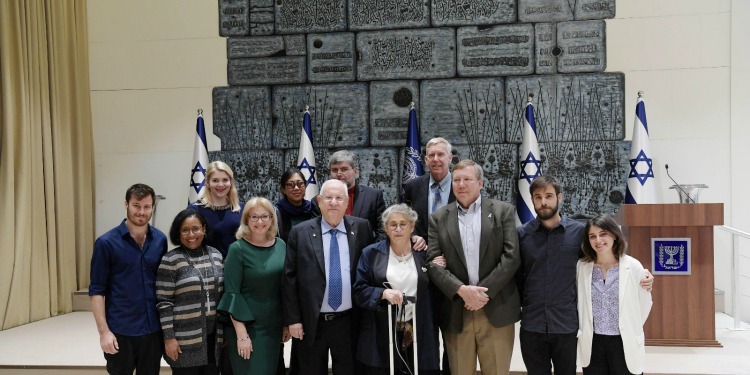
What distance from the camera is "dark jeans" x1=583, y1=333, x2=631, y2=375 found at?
9.34 ft

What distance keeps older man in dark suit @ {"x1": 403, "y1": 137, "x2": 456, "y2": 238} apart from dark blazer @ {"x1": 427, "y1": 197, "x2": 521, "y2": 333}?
47 centimetres

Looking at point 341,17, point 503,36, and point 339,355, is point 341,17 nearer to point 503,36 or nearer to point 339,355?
point 503,36

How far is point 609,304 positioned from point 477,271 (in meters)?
0.63

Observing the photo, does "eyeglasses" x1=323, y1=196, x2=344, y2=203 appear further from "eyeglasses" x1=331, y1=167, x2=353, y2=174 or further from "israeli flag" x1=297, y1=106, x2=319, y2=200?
"israeli flag" x1=297, y1=106, x2=319, y2=200

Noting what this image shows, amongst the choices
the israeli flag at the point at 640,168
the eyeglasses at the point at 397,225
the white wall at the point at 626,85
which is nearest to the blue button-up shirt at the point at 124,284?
the eyeglasses at the point at 397,225

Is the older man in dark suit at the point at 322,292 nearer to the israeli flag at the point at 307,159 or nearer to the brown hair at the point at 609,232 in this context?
the brown hair at the point at 609,232

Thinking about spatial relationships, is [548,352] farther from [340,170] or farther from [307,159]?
[307,159]

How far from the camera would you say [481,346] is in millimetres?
3092

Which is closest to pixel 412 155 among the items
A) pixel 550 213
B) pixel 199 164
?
pixel 199 164

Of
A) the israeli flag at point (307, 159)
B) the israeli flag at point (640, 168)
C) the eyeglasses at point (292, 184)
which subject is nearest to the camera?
the eyeglasses at point (292, 184)

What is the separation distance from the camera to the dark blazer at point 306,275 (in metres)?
2.99

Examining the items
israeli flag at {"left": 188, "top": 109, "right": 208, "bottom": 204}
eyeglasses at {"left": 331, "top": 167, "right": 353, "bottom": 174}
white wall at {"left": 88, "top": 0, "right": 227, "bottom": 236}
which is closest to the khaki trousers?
eyeglasses at {"left": 331, "top": 167, "right": 353, "bottom": 174}

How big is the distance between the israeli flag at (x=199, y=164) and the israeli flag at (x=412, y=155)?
1.96 m

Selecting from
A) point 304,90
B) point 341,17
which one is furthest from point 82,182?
point 341,17
